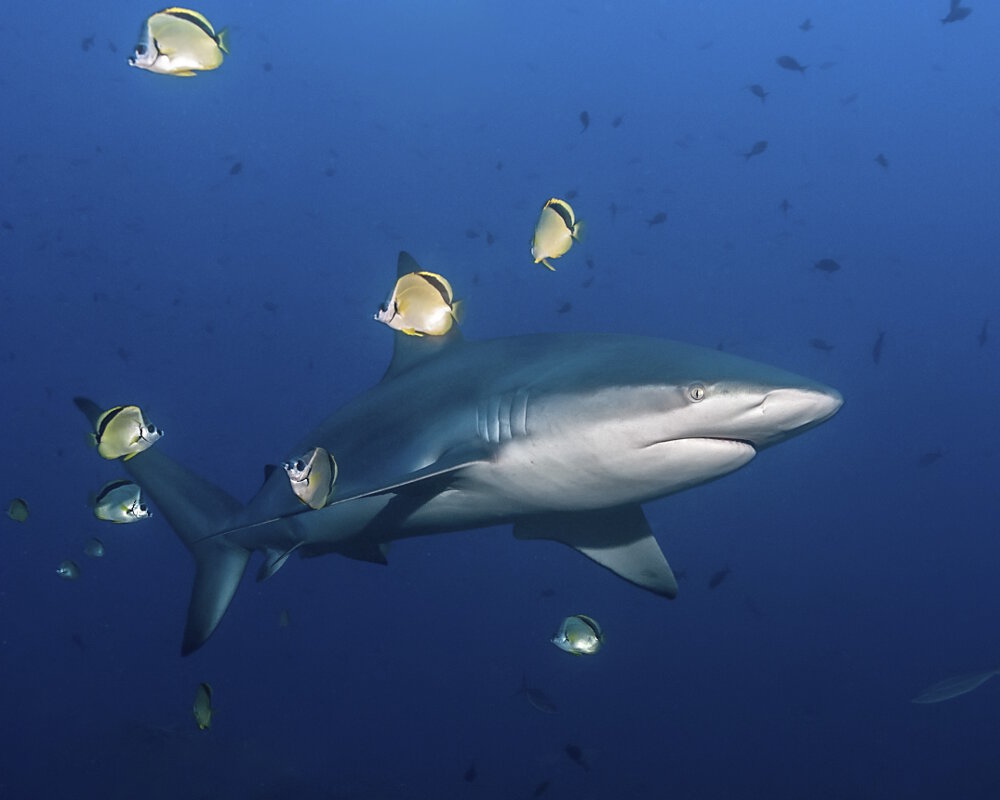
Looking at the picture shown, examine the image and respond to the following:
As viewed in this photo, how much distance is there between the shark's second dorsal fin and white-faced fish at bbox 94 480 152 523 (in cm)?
190

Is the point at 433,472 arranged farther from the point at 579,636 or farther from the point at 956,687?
the point at 956,687

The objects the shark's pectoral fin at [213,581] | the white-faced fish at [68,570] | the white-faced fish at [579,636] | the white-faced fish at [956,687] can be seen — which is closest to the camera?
the shark's pectoral fin at [213,581]

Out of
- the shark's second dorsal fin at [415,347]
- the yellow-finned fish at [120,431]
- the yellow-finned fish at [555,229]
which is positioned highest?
the yellow-finned fish at [555,229]

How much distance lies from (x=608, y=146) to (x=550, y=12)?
1161cm

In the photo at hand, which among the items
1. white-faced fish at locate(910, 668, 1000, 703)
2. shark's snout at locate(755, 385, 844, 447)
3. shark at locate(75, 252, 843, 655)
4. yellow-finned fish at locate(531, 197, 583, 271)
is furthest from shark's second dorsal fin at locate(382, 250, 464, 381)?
white-faced fish at locate(910, 668, 1000, 703)

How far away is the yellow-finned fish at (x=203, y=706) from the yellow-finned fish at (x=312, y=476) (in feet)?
7.56

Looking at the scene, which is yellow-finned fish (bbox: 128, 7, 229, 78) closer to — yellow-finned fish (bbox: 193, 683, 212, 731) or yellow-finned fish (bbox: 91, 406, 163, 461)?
yellow-finned fish (bbox: 91, 406, 163, 461)

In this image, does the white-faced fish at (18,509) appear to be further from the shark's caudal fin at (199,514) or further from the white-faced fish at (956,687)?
the white-faced fish at (956,687)

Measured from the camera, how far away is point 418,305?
13.2ft

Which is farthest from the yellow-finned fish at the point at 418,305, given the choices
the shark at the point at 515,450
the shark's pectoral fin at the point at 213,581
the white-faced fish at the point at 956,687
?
the white-faced fish at the point at 956,687

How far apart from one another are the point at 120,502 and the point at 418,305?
8.94ft

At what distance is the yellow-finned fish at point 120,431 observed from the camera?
4.11 m

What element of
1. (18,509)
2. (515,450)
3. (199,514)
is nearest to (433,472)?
(515,450)

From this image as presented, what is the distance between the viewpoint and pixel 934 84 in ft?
188
